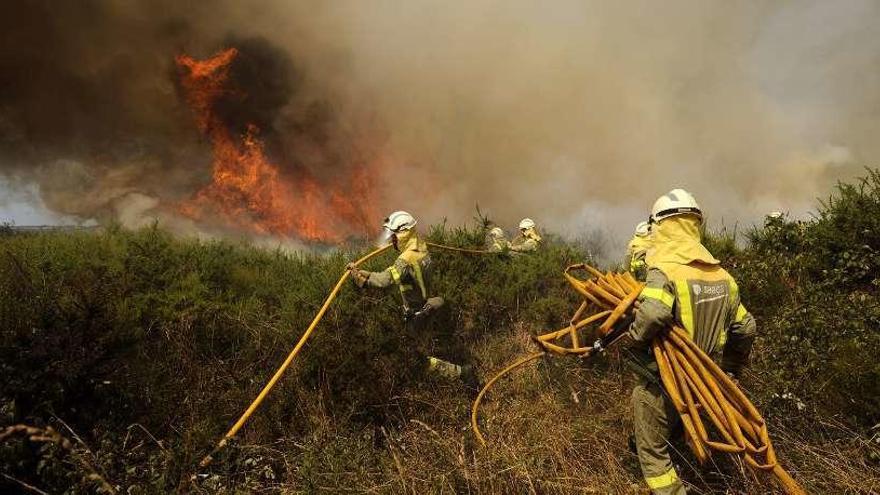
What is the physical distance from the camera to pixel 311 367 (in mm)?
4621

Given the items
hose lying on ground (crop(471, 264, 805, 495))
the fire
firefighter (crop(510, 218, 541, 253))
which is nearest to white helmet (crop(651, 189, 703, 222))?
hose lying on ground (crop(471, 264, 805, 495))

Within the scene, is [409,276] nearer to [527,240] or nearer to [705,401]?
[705,401]

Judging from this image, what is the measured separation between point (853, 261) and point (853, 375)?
3121 mm

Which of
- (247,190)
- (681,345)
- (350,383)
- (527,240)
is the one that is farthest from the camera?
(247,190)

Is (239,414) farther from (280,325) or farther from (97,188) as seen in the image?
(97,188)

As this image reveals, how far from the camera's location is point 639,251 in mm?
7836

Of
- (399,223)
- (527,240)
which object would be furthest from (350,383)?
(527,240)

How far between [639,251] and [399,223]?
4216mm

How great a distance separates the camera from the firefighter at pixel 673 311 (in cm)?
303

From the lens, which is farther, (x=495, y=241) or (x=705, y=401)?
(x=495, y=241)

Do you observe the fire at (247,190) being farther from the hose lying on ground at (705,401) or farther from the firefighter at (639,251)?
the hose lying on ground at (705,401)

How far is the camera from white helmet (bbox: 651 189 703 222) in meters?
3.23

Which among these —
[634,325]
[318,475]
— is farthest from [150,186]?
[634,325]

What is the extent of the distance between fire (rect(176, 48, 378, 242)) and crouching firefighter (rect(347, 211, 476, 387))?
41.9ft
